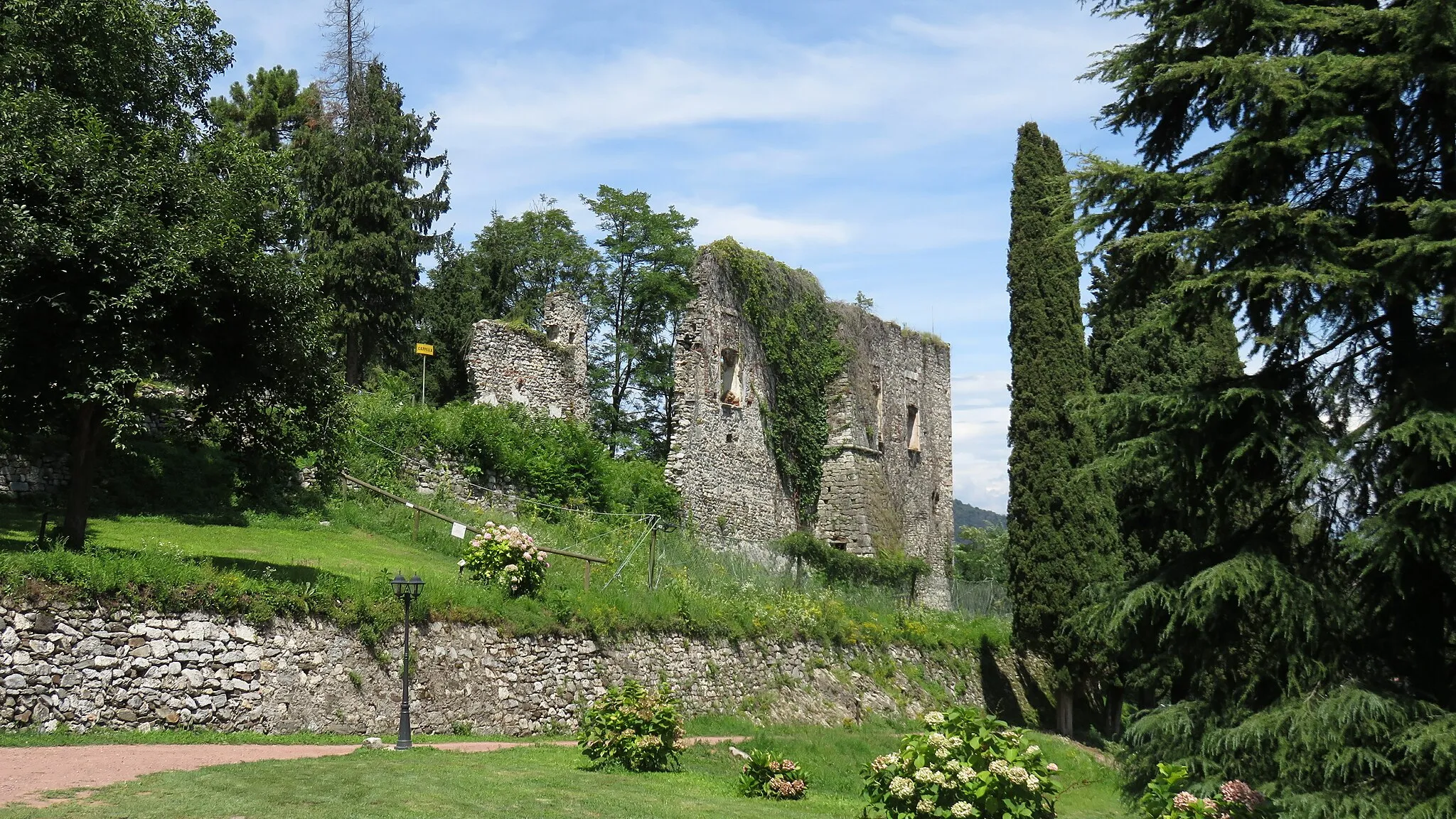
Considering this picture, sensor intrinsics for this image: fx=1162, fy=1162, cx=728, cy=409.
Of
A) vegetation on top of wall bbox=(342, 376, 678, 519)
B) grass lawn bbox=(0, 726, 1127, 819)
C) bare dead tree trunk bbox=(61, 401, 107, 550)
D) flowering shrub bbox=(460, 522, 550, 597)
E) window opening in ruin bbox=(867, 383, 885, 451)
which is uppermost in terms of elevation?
window opening in ruin bbox=(867, 383, 885, 451)

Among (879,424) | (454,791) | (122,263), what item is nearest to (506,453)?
(122,263)

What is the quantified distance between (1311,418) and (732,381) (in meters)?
18.3


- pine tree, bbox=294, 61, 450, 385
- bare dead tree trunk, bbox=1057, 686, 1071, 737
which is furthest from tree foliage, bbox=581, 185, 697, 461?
bare dead tree trunk, bbox=1057, 686, 1071, 737

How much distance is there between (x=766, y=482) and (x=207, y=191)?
51.4 ft

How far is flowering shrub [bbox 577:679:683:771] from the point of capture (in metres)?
12.2

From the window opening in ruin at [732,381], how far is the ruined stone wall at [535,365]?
12.5ft

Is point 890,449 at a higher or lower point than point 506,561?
higher

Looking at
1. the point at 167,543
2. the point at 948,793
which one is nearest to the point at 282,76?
the point at 167,543

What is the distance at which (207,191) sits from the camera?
14773mm

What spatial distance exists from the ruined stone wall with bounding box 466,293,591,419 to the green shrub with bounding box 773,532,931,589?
20.1 feet

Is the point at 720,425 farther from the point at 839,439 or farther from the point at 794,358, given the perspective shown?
the point at 839,439

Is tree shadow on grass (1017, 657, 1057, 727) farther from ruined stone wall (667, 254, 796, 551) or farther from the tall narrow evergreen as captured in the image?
ruined stone wall (667, 254, 796, 551)

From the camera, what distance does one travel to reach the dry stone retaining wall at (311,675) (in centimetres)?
1209

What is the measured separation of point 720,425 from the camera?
2641 centimetres
